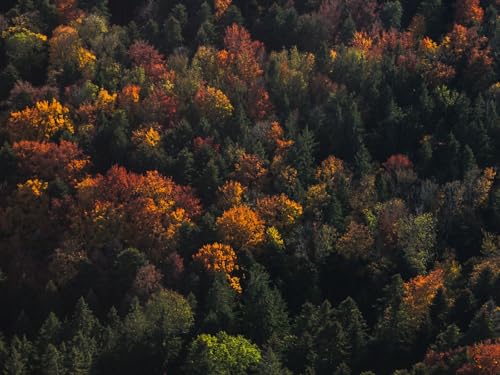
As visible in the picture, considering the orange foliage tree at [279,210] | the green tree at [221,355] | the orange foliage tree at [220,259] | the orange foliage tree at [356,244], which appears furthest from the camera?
the orange foliage tree at [279,210]

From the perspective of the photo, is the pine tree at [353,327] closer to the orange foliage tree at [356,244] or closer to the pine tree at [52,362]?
the orange foliage tree at [356,244]

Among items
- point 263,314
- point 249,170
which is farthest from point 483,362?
point 249,170

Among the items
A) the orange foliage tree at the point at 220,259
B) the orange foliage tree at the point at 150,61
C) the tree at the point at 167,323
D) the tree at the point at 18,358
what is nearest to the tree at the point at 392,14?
the orange foliage tree at the point at 150,61

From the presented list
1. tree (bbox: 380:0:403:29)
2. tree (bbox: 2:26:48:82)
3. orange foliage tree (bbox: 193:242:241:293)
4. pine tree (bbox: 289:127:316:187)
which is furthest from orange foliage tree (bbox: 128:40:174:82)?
orange foliage tree (bbox: 193:242:241:293)

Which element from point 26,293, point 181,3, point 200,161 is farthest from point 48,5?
point 26,293

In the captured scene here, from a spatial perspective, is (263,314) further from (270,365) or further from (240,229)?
(240,229)

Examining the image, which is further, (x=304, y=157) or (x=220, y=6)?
(x=220, y=6)

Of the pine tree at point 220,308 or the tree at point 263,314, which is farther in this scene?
the tree at point 263,314

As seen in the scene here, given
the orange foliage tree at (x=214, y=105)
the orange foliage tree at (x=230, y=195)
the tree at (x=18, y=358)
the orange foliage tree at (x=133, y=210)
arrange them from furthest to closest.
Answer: the orange foliage tree at (x=214, y=105), the orange foliage tree at (x=230, y=195), the orange foliage tree at (x=133, y=210), the tree at (x=18, y=358)
